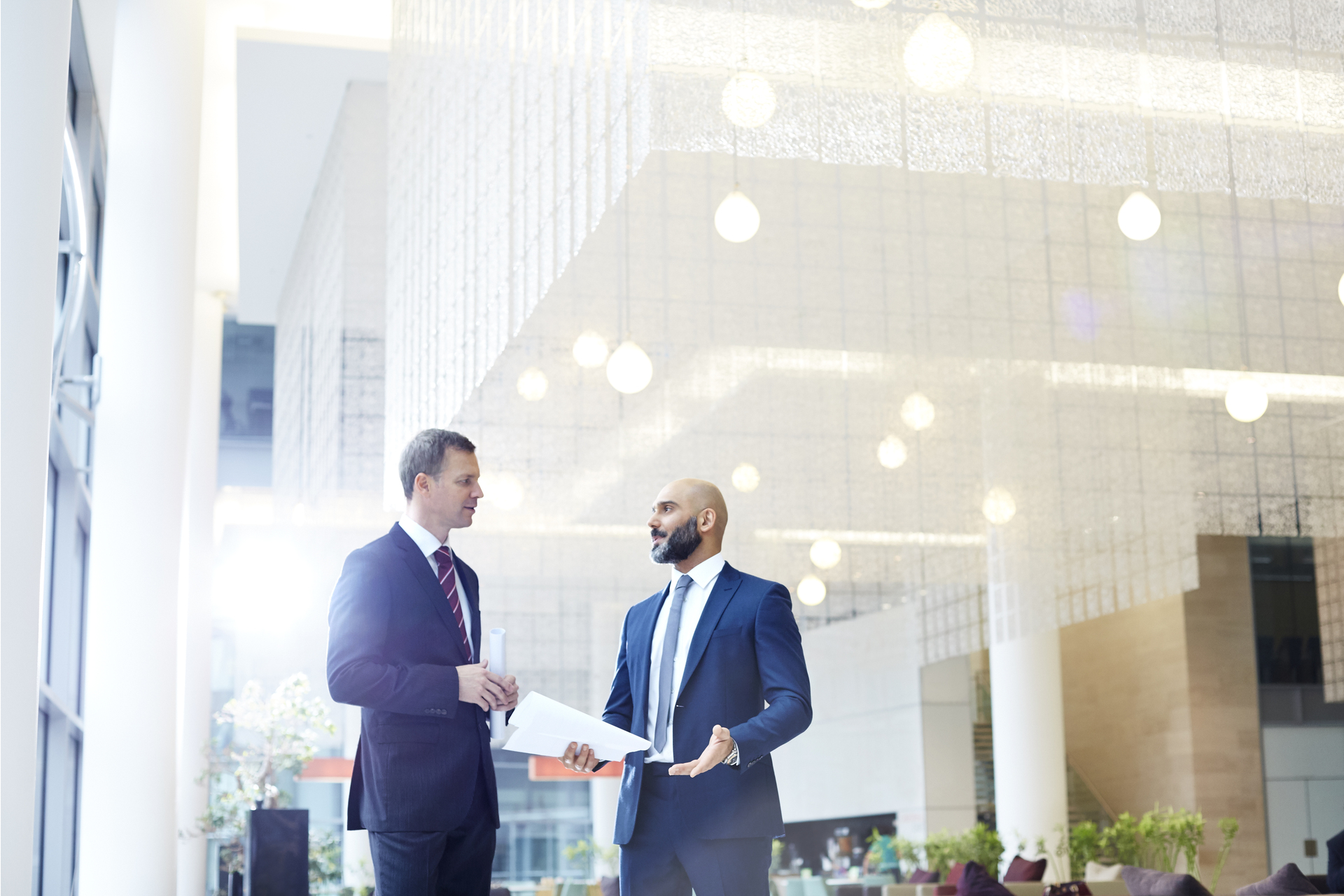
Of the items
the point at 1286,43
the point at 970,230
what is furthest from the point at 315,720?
the point at 1286,43

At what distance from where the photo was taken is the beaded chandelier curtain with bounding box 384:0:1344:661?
16.1ft

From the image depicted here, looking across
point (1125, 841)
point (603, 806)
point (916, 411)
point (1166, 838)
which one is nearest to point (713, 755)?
point (916, 411)

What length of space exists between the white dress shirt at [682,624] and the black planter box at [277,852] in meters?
4.06

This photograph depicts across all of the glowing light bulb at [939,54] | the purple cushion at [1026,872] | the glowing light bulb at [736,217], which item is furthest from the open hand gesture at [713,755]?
the purple cushion at [1026,872]

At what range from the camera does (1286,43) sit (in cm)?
545

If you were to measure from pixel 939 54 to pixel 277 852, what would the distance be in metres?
4.72

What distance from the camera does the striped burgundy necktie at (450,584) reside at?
304cm

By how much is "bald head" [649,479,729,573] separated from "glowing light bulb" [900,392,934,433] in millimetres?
5949

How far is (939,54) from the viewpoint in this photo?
5.09 metres

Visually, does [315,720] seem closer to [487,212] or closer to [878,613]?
[487,212]

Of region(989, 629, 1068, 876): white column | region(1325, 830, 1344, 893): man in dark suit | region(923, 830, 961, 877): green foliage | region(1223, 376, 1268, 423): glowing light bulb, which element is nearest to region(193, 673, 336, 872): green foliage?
region(1325, 830, 1344, 893): man in dark suit

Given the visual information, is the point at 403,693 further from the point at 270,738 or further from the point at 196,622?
the point at 196,622

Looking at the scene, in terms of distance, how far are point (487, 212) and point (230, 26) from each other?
219 inches

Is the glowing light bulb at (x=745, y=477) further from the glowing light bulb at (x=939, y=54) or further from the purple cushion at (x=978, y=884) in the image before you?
the glowing light bulb at (x=939, y=54)
